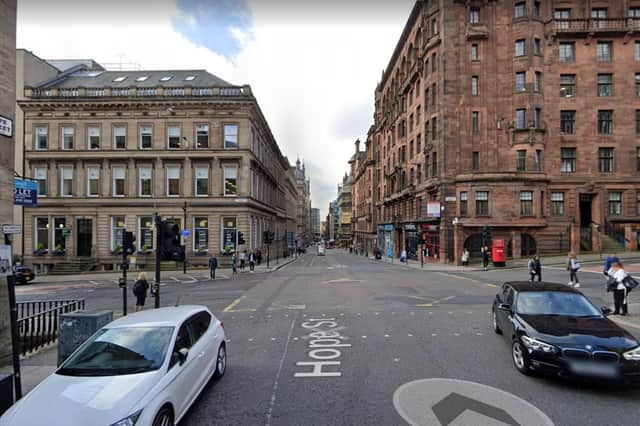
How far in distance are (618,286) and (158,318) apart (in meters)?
13.0

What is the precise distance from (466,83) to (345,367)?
34943 mm

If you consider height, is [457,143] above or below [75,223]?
above

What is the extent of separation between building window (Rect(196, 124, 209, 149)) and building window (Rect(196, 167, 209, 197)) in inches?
90.7

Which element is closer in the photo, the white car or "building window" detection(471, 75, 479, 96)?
the white car

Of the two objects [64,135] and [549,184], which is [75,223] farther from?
[549,184]

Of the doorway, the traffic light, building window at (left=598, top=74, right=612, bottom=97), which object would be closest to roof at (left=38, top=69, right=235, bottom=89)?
the doorway

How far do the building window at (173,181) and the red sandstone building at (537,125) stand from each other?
2512 cm

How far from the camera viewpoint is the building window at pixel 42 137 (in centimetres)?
3384

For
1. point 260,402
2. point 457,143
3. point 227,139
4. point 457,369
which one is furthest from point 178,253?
point 457,143

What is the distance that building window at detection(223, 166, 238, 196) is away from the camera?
110 ft

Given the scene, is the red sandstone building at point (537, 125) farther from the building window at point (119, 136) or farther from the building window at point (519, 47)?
the building window at point (119, 136)

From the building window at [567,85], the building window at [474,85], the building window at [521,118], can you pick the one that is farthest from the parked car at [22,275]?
the building window at [567,85]

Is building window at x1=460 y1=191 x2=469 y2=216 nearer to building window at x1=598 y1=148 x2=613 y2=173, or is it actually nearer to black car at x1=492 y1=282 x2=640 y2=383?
building window at x1=598 y1=148 x2=613 y2=173

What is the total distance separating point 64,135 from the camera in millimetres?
33844
